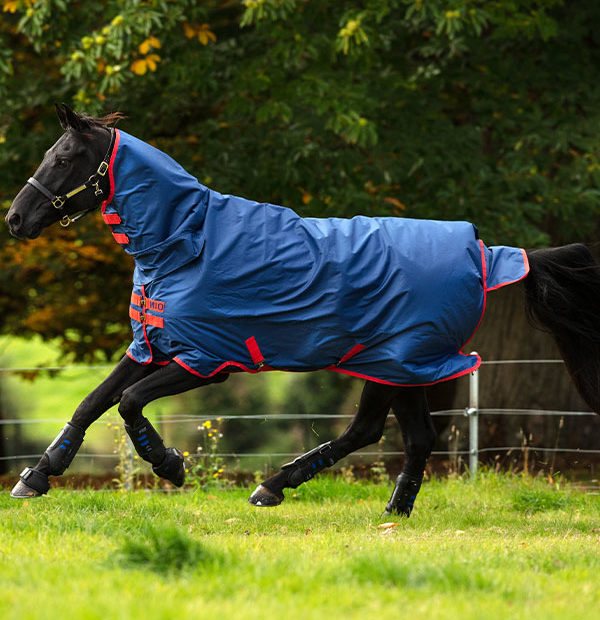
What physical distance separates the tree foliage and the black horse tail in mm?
2601

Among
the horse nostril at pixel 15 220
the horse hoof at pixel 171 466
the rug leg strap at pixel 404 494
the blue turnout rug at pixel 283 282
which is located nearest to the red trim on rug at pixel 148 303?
the blue turnout rug at pixel 283 282

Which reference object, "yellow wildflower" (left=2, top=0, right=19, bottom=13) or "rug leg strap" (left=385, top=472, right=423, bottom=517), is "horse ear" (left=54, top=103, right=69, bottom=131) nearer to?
"rug leg strap" (left=385, top=472, right=423, bottom=517)

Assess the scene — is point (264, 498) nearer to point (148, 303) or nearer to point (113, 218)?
point (148, 303)

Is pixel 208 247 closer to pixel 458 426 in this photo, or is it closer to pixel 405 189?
pixel 405 189

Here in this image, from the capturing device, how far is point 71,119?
19.3 ft

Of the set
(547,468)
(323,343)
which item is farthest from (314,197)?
(323,343)

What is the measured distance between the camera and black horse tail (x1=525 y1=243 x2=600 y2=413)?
649 cm

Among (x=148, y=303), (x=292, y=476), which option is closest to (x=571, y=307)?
(x=292, y=476)

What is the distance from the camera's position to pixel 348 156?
9750 millimetres

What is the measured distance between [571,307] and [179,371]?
2340 millimetres

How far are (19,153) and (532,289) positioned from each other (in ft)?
17.6

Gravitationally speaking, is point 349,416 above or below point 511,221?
below

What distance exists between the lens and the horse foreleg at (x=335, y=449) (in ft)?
21.2

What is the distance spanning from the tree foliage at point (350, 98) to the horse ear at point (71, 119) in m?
2.80
